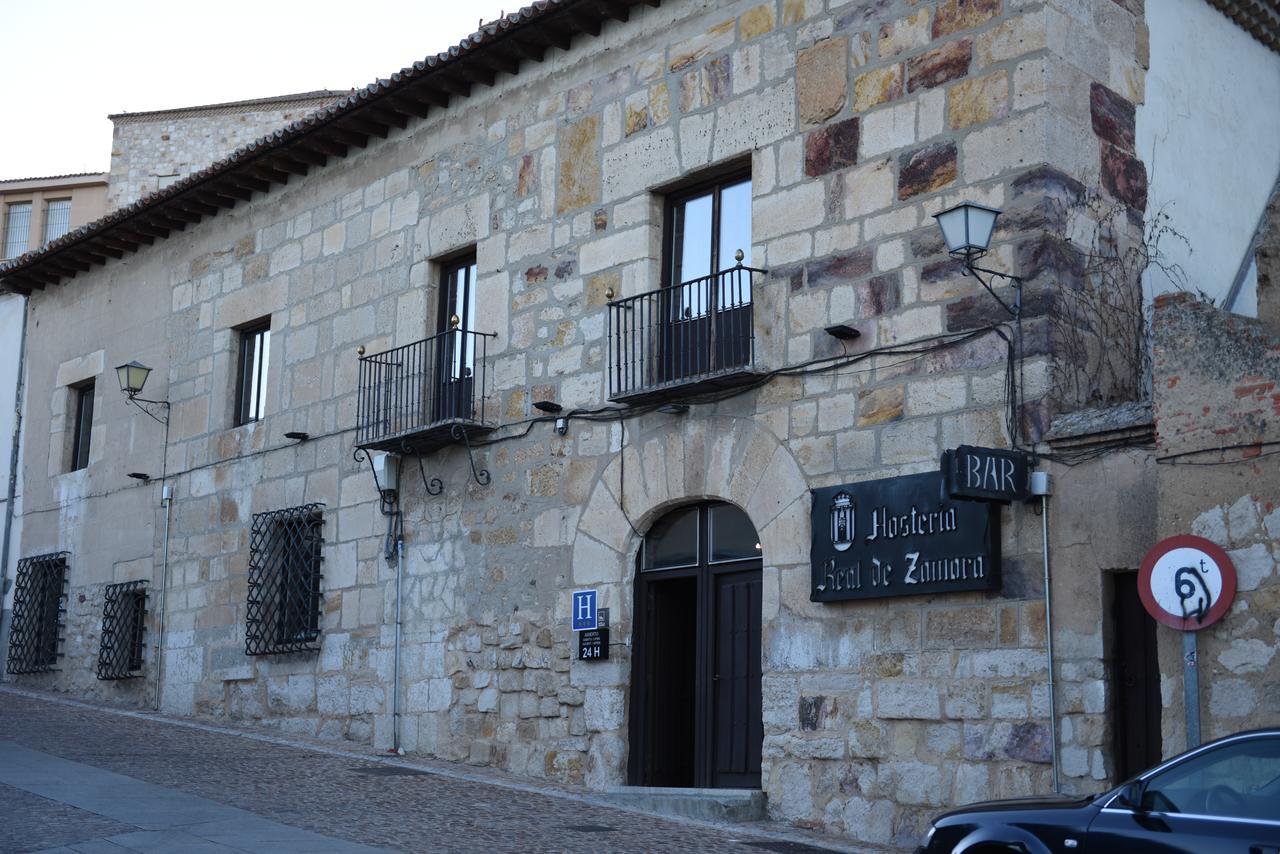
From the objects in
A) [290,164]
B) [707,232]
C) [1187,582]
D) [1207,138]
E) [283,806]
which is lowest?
[283,806]

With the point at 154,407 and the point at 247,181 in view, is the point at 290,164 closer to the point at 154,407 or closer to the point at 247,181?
the point at 247,181

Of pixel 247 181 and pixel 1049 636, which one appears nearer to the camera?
pixel 1049 636

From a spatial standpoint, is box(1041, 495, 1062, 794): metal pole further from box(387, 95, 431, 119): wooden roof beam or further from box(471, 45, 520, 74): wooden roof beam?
box(387, 95, 431, 119): wooden roof beam

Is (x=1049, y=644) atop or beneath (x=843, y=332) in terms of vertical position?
beneath

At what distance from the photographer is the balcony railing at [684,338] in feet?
37.4

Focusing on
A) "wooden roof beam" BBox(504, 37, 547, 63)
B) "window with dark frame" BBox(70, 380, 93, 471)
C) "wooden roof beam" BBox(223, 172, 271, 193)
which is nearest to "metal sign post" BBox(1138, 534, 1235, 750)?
"wooden roof beam" BBox(504, 37, 547, 63)

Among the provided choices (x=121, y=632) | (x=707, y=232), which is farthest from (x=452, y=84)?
(x=121, y=632)

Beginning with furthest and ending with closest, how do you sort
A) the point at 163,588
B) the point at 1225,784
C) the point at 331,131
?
1. the point at 163,588
2. the point at 331,131
3. the point at 1225,784

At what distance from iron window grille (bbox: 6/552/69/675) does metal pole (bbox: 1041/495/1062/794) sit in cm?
1293

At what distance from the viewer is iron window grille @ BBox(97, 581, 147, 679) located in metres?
17.4

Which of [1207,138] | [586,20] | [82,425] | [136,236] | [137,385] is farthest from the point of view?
[82,425]

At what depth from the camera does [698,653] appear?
38.3 feet

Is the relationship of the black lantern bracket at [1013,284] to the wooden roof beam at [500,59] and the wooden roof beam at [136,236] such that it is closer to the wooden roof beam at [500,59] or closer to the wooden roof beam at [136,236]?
the wooden roof beam at [500,59]

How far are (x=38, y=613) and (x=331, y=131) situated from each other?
7596 millimetres
